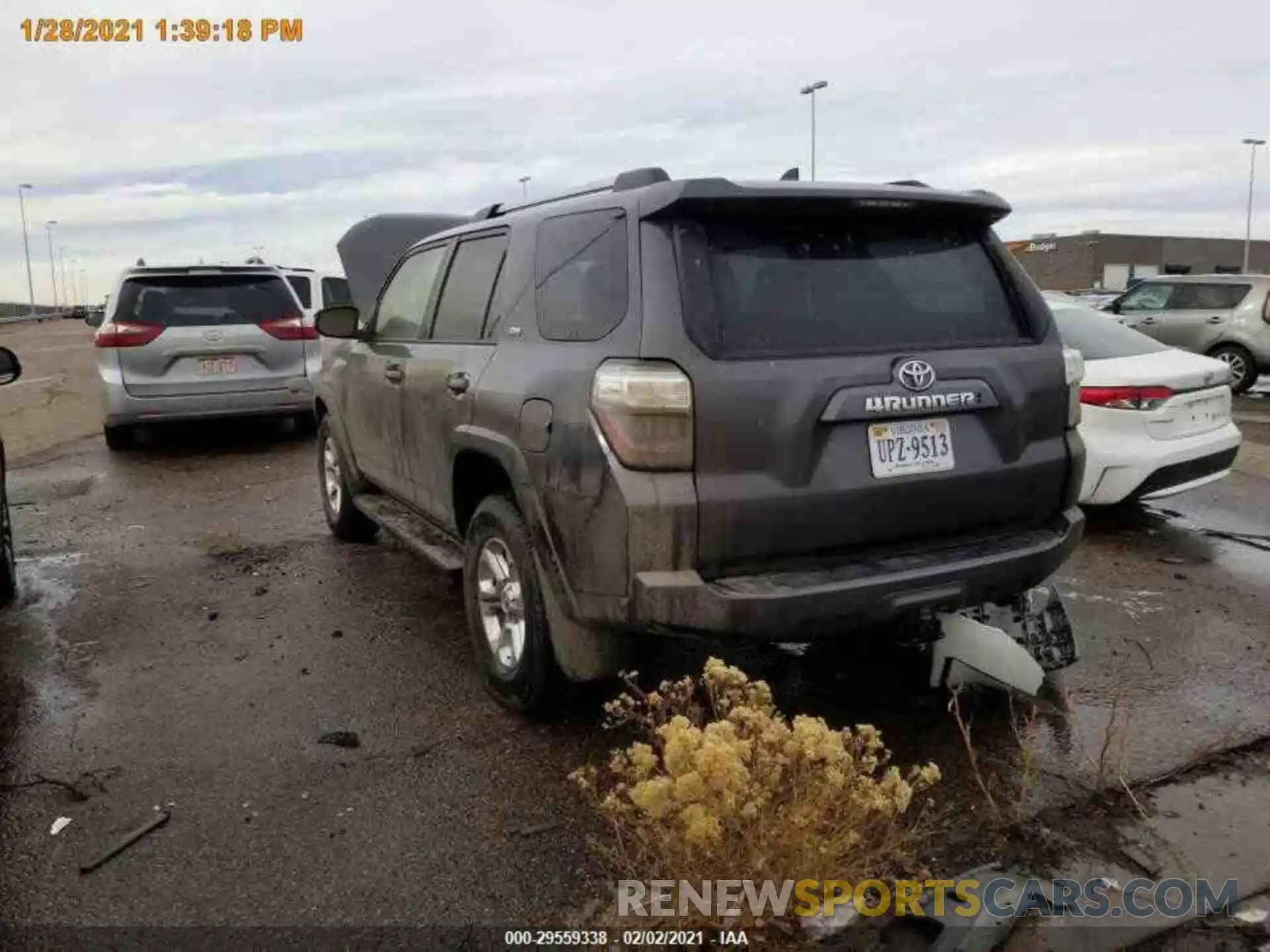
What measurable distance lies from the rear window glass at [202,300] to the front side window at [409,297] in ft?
15.9

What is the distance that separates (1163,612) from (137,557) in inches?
230

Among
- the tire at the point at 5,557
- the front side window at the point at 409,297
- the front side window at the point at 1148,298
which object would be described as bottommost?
the tire at the point at 5,557

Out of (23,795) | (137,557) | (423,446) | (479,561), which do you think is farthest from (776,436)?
(137,557)

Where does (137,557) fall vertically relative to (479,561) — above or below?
below

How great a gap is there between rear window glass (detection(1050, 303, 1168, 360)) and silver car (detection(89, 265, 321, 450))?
6531mm

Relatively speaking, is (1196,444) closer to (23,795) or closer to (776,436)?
(776,436)

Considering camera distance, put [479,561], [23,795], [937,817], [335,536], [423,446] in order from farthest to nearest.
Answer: [335,536]
[423,446]
[479,561]
[23,795]
[937,817]

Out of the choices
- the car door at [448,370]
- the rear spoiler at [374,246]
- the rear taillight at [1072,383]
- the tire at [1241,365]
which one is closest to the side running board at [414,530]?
the car door at [448,370]

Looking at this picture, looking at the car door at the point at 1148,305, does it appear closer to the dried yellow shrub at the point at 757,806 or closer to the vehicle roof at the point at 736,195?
the vehicle roof at the point at 736,195

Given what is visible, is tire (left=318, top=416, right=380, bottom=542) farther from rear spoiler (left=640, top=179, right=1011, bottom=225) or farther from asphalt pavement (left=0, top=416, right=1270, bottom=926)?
rear spoiler (left=640, top=179, right=1011, bottom=225)

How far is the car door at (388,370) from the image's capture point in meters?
4.98

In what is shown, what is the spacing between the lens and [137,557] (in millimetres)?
6395

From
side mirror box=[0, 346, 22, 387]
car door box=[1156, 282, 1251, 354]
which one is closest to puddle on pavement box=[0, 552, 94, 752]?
side mirror box=[0, 346, 22, 387]

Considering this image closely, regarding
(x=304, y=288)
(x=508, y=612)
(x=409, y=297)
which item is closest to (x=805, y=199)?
(x=508, y=612)
